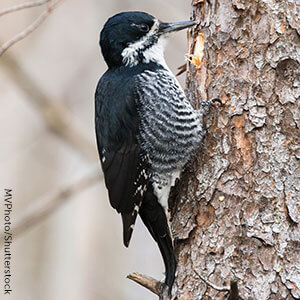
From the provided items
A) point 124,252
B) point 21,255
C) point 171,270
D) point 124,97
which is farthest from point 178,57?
point 171,270

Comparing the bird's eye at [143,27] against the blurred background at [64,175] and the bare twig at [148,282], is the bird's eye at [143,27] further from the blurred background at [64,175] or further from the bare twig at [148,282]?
the blurred background at [64,175]

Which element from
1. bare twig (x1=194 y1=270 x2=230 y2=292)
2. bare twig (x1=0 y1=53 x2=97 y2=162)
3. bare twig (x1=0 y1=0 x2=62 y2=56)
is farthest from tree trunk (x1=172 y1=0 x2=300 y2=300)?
bare twig (x1=0 y1=53 x2=97 y2=162)

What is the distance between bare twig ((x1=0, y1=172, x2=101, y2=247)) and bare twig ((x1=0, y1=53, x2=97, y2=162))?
53cm

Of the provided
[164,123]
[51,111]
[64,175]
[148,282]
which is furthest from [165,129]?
[64,175]

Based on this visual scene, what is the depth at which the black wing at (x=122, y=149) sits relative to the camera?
3352mm

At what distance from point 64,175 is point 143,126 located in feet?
12.1

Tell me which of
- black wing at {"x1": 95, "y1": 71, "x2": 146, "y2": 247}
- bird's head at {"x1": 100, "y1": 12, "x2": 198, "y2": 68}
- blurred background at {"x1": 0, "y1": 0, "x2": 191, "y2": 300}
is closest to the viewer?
black wing at {"x1": 95, "y1": 71, "x2": 146, "y2": 247}

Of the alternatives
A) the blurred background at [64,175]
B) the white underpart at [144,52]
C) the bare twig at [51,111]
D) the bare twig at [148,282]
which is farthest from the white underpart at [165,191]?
the blurred background at [64,175]

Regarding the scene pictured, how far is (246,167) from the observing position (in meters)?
3.06

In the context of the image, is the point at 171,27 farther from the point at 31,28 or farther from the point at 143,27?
the point at 31,28

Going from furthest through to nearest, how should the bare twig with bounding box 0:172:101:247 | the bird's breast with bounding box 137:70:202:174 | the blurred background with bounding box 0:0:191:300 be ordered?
the blurred background with bounding box 0:0:191:300 < the bare twig with bounding box 0:172:101:247 < the bird's breast with bounding box 137:70:202:174

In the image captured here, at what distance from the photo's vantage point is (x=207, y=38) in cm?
333

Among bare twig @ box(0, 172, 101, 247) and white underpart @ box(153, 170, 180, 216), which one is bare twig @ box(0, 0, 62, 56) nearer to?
white underpart @ box(153, 170, 180, 216)

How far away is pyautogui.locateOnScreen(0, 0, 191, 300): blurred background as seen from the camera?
22.8 ft
